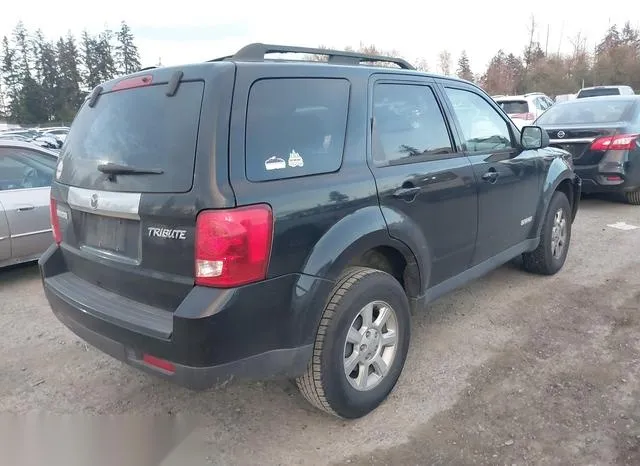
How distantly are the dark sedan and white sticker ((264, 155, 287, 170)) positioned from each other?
6585mm

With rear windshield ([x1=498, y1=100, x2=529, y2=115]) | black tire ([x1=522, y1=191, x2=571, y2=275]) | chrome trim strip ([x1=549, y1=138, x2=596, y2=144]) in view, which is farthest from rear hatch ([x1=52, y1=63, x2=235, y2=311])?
rear windshield ([x1=498, y1=100, x2=529, y2=115])

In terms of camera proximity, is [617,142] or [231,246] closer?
[231,246]

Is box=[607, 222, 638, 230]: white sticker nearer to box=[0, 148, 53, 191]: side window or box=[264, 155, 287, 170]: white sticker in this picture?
box=[264, 155, 287, 170]: white sticker

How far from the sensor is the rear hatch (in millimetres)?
2293

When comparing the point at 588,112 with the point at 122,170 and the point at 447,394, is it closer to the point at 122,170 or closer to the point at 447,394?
the point at 447,394

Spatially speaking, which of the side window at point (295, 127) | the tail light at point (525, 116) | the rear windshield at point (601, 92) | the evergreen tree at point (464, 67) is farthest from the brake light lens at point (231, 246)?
the evergreen tree at point (464, 67)

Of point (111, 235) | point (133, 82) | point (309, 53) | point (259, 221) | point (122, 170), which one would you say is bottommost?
point (111, 235)

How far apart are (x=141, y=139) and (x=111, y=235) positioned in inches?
20.6

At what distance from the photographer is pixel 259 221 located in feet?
7.57

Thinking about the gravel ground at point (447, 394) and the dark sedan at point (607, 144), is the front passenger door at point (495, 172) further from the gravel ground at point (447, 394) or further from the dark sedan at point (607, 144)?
the dark sedan at point (607, 144)

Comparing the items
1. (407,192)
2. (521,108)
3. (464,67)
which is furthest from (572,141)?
(464,67)

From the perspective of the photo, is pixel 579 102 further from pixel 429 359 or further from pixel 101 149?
pixel 101 149

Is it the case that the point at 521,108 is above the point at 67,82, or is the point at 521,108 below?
below

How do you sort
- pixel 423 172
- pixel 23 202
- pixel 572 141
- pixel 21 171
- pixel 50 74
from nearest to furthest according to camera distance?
pixel 423 172 → pixel 23 202 → pixel 21 171 → pixel 572 141 → pixel 50 74
